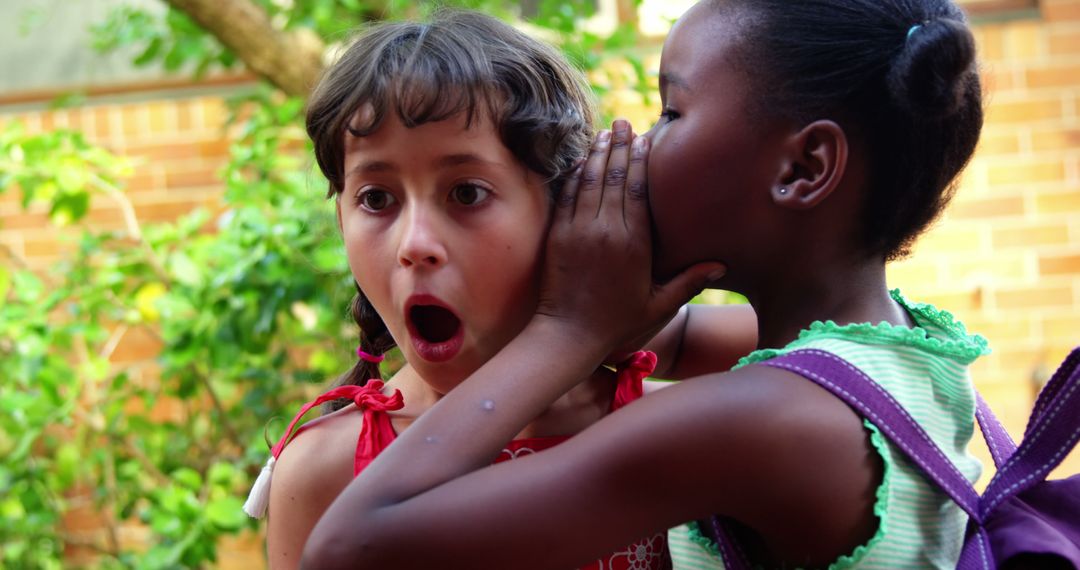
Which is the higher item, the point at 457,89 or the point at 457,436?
the point at 457,89

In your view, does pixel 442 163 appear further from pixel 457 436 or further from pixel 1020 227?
pixel 1020 227

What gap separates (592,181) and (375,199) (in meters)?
0.29

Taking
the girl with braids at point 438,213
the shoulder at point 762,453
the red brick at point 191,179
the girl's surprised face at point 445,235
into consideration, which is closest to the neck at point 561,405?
the girl with braids at point 438,213

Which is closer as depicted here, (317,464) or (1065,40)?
(317,464)

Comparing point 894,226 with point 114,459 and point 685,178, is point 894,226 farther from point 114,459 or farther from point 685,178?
point 114,459

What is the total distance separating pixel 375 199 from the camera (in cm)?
155

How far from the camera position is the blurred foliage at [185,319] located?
3.00 metres

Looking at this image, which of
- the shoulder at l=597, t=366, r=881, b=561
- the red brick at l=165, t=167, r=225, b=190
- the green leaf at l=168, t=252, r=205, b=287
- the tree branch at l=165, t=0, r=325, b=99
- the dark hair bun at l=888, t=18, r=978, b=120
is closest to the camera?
the shoulder at l=597, t=366, r=881, b=561

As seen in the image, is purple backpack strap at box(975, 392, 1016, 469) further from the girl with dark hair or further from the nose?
the nose

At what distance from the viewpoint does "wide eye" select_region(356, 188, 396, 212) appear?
1.54m

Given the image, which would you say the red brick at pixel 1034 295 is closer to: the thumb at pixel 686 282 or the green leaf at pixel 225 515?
the green leaf at pixel 225 515

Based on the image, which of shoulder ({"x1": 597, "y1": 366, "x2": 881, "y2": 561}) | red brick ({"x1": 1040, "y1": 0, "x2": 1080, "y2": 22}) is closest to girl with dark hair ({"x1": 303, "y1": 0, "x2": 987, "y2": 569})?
shoulder ({"x1": 597, "y1": 366, "x2": 881, "y2": 561})

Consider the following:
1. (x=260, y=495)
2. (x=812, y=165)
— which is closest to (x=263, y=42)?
(x=260, y=495)

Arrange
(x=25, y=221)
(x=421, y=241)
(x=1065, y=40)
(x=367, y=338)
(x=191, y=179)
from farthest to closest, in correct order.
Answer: (x=25, y=221) < (x=191, y=179) < (x=1065, y=40) < (x=367, y=338) < (x=421, y=241)
